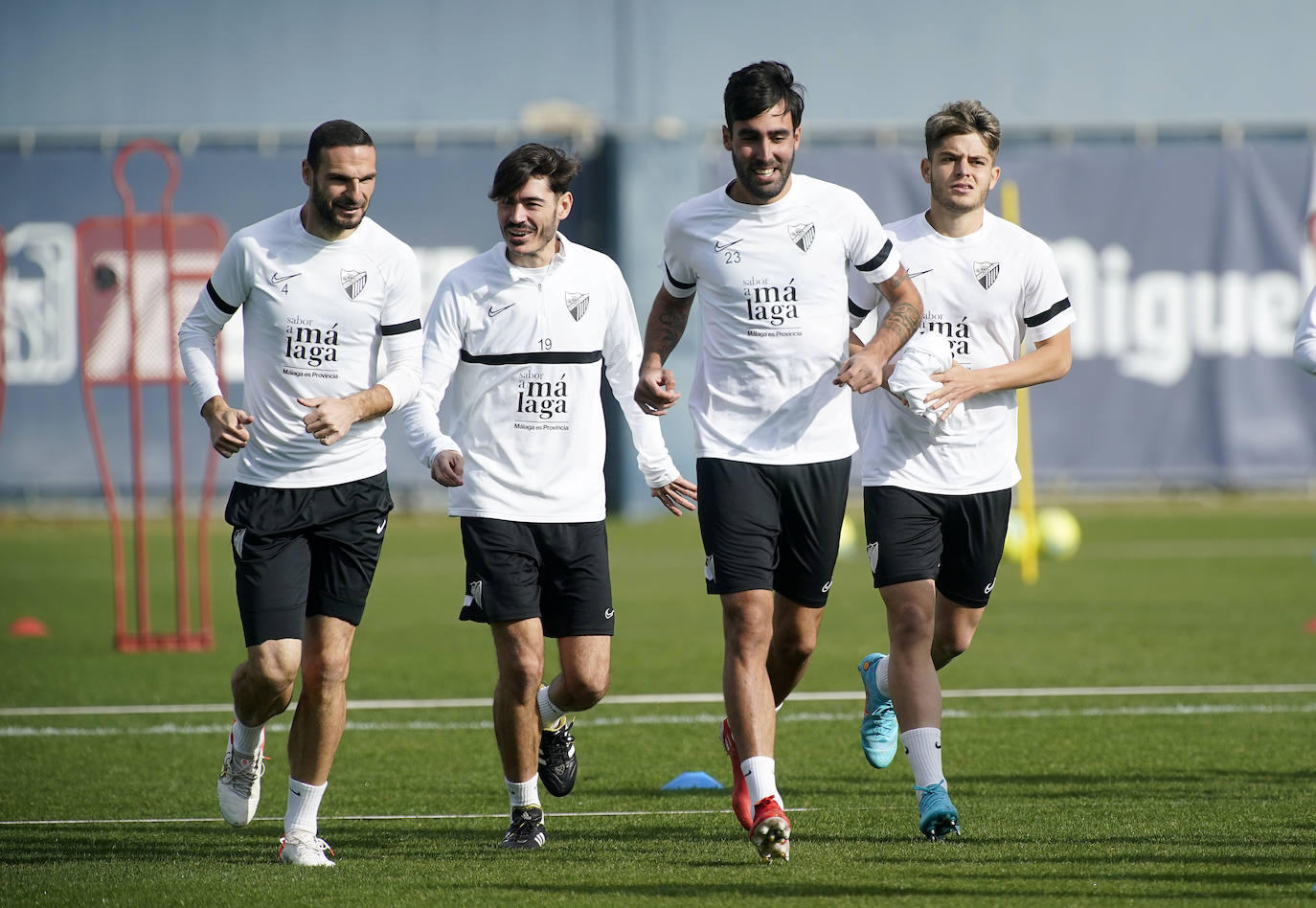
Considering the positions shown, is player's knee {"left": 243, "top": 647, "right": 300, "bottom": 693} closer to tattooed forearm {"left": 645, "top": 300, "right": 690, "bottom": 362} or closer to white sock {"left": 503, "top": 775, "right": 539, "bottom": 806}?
white sock {"left": 503, "top": 775, "right": 539, "bottom": 806}

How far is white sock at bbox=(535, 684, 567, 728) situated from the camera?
624 cm

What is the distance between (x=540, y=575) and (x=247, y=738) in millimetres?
1204

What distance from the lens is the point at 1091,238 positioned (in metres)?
24.1

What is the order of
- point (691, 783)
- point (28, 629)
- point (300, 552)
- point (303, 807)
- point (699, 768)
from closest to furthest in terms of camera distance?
1. point (303, 807)
2. point (300, 552)
3. point (691, 783)
4. point (699, 768)
5. point (28, 629)

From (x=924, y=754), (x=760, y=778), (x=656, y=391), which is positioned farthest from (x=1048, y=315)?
(x=760, y=778)

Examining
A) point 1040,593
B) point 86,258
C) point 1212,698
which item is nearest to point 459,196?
point 86,258

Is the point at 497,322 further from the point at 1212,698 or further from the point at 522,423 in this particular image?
the point at 1212,698

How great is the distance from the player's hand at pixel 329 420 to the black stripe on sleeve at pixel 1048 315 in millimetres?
2507

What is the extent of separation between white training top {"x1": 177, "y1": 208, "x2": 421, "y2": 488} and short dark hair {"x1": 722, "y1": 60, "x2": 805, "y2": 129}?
1254 mm

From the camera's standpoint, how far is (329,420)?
5352 mm

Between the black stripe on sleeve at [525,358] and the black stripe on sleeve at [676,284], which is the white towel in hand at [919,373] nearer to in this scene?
the black stripe on sleeve at [676,284]

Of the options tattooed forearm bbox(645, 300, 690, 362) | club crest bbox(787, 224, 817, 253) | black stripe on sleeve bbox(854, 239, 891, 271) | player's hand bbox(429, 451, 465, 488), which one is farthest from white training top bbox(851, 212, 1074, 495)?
player's hand bbox(429, 451, 465, 488)

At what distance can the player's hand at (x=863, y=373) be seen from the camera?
17.9 ft

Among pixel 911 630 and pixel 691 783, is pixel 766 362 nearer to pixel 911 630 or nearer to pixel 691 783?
pixel 911 630
